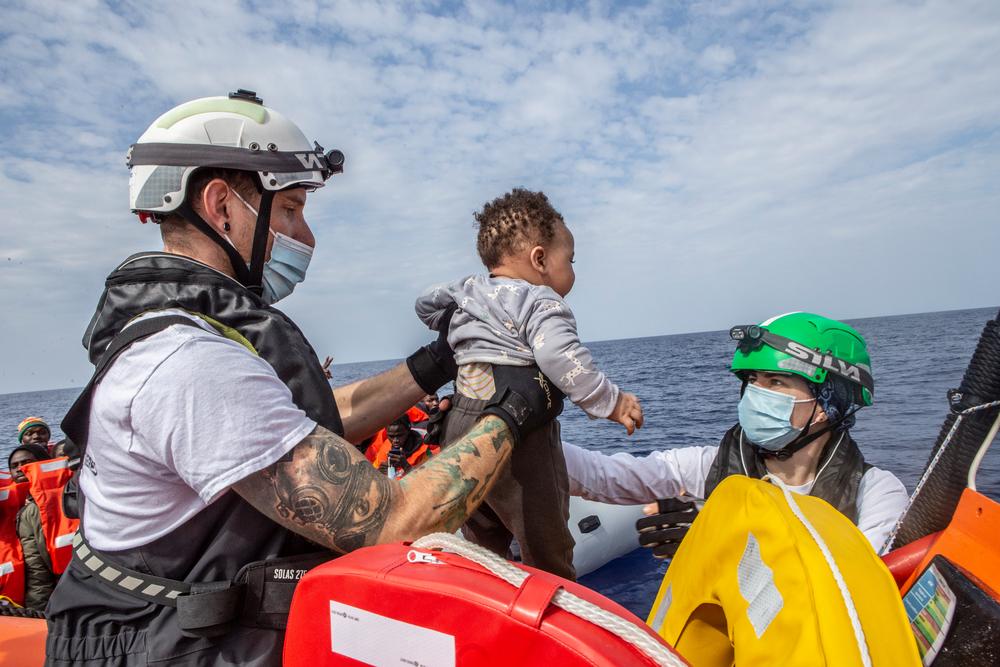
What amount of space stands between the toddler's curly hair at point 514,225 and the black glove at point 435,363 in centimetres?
41

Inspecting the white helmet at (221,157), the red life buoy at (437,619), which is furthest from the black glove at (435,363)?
the red life buoy at (437,619)

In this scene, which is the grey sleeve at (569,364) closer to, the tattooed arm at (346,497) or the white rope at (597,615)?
the tattooed arm at (346,497)

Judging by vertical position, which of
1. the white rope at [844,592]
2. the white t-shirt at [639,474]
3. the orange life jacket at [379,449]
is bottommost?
the orange life jacket at [379,449]

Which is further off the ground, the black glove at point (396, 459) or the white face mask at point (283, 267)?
the white face mask at point (283, 267)

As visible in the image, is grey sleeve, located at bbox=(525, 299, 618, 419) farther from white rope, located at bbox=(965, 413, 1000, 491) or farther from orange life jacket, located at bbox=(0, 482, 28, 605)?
orange life jacket, located at bbox=(0, 482, 28, 605)

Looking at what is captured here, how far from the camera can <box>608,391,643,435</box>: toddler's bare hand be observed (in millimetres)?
2820

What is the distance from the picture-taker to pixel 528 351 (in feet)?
9.53

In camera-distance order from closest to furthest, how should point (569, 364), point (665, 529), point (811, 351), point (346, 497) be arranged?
1. point (346, 497)
2. point (569, 364)
3. point (665, 529)
4. point (811, 351)

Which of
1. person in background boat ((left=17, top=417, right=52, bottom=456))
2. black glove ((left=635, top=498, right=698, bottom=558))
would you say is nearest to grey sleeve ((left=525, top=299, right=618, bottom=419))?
black glove ((left=635, top=498, right=698, bottom=558))

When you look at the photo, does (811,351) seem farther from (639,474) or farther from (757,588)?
(757,588)

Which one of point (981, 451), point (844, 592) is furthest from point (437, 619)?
point (981, 451)

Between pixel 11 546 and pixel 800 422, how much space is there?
6.87 m

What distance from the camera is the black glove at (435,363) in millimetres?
2910

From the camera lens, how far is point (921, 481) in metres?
1.79
